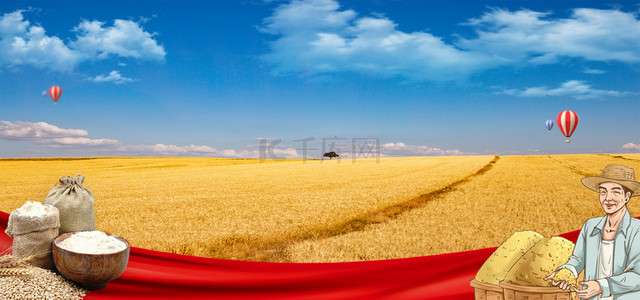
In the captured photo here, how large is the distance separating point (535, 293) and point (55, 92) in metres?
34.4

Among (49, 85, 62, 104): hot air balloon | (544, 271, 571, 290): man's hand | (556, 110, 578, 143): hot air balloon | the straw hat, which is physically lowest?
(544, 271, 571, 290): man's hand

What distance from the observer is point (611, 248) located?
2.87m

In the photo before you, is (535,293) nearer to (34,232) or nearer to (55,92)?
(34,232)

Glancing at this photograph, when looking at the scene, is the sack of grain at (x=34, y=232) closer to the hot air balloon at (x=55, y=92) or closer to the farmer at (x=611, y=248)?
the farmer at (x=611, y=248)

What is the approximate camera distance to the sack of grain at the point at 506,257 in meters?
3.29

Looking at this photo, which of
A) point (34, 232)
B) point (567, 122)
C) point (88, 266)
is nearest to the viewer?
point (88, 266)

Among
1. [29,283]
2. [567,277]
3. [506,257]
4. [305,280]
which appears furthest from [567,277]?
[29,283]

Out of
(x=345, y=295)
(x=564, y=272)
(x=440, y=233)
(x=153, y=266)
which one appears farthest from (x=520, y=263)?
(x=440, y=233)

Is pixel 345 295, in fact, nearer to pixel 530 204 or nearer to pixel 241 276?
A: pixel 241 276

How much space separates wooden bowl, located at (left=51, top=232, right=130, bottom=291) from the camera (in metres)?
4.71

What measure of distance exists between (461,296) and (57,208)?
17.1 ft

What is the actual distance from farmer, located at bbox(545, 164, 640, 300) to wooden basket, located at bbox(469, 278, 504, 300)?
1.24ft

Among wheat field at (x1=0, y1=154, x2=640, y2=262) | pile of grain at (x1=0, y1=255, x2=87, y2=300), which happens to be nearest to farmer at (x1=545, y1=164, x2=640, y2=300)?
wheat field at (x1=0, y1=154, x2=640, y2=262)

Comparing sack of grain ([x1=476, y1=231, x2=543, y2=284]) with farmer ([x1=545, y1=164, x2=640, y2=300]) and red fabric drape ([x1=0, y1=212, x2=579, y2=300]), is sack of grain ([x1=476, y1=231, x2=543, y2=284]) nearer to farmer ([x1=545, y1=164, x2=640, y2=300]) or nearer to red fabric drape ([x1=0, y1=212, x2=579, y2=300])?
farmer ([x1=545, y1=164, x2=640, y2=300])
